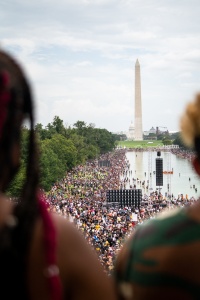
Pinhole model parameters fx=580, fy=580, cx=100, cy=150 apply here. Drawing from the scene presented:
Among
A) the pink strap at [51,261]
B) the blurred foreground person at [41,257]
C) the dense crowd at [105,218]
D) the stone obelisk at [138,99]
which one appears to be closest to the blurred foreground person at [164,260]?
the blurred foreground person at [41,257]

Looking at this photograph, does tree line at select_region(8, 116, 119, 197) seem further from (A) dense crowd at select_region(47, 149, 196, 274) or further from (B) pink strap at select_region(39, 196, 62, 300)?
(B) pink strap at select_region(39, 196, 62, 300)

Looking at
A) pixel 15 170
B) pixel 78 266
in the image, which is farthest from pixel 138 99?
pixel 78 266

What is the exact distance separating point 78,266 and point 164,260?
430 mm

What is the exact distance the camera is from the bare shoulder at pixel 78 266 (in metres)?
1.33

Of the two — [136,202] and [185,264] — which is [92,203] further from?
[185,264]

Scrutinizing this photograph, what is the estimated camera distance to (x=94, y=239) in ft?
52.2

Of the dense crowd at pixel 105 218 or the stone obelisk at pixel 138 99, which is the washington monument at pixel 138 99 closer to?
the stone obelisk at pixel 138 99

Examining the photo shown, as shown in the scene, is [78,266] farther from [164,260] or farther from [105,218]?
[105,218]

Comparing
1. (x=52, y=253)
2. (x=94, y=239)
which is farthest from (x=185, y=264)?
(x=94, y=239)

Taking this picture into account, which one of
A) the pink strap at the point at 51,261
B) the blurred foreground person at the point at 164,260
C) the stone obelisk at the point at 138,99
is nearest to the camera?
the pink strap at the point at 51,261

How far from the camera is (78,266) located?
134 cm

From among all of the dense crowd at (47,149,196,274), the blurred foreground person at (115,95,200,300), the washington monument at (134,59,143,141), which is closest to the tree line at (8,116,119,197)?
the dense crowd at (47,149,196,274)

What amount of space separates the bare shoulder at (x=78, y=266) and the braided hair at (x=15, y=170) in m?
0.08

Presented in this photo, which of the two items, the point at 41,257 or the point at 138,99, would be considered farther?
the point at 138,99
